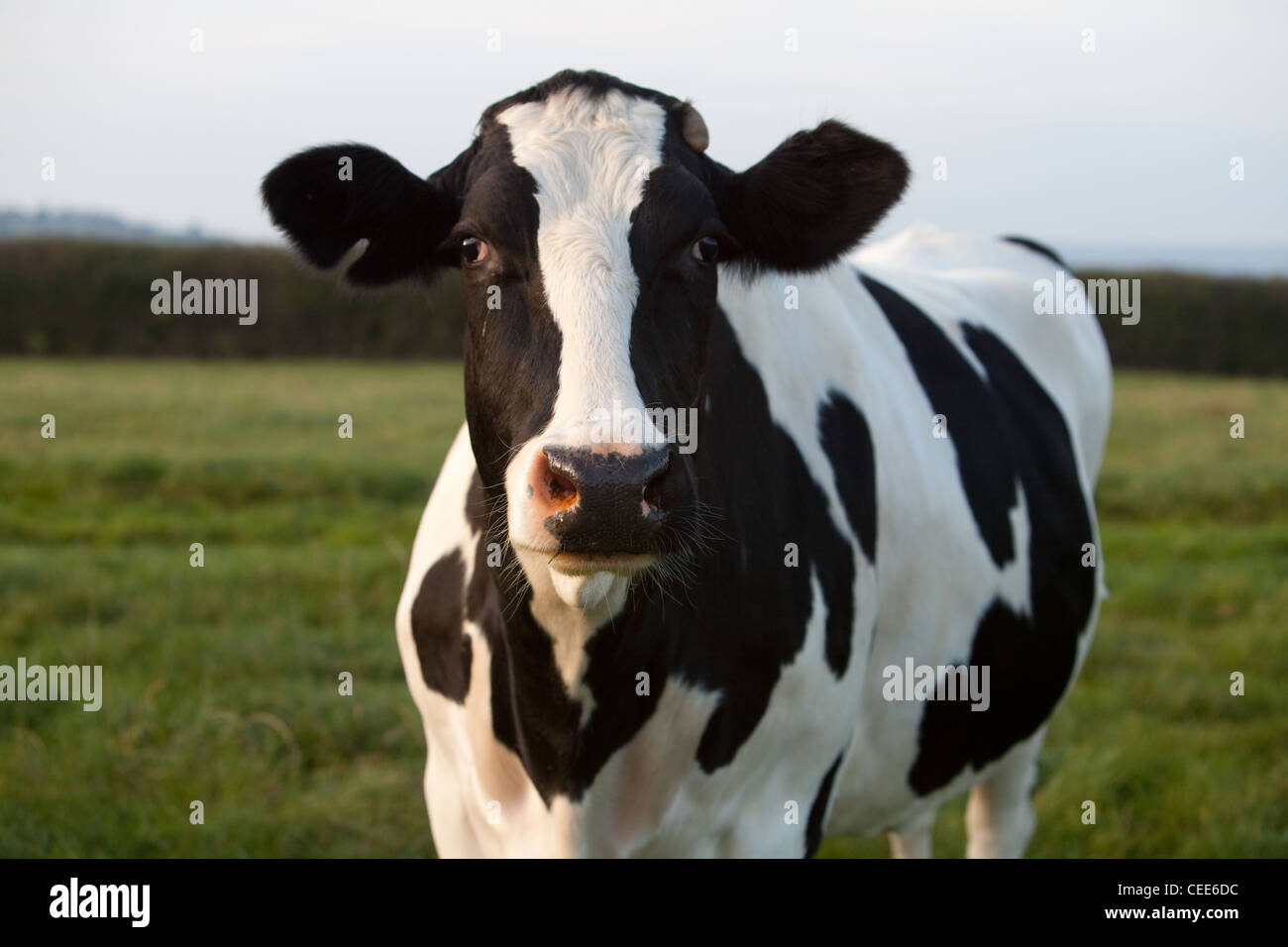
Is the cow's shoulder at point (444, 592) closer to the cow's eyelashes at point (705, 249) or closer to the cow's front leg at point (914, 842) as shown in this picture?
the cow's eyelashes at point (705, 249)

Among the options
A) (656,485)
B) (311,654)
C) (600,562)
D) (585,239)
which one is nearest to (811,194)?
(585,239)

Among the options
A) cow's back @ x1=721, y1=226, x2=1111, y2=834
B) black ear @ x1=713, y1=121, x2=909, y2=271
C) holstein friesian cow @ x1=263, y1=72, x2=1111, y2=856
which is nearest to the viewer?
holstein friesian cow @ x1=263, y1=72, x2=1111, y2=856

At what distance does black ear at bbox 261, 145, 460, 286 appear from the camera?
3.09 m

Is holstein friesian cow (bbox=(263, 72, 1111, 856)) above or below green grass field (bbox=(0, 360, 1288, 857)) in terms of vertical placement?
above

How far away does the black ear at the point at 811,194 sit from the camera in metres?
3.22

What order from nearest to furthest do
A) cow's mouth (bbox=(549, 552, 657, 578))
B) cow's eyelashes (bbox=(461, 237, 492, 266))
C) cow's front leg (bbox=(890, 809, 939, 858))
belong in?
cow's mouth (bbox=(549, 552, 657, 578)) < cow's eyelashes (bbox=(461, 237, 492, 266)) < cow's front leg (bbox=(890, 809, 939, 858))

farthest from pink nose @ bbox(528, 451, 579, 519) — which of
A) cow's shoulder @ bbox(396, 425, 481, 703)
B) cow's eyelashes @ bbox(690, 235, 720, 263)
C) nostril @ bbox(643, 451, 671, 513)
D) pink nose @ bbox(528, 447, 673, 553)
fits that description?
cow's shoulder @ bbox(396, 425, 481, 703)

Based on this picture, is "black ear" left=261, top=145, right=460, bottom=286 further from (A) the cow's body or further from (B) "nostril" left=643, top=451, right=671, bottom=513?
Result: (B) "nostril" left=643, top=451, right=671, bottom=513

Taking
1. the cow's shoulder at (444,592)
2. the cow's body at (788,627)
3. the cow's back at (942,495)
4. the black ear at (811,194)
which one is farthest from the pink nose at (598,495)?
the cow's back at (942,495)

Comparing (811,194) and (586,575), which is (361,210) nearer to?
(811,194)

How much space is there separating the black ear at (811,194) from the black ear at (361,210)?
2.23 ft

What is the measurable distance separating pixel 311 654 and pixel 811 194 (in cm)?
404
